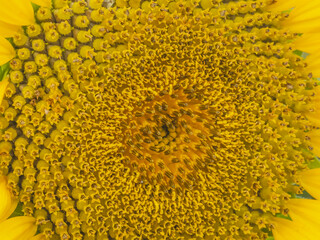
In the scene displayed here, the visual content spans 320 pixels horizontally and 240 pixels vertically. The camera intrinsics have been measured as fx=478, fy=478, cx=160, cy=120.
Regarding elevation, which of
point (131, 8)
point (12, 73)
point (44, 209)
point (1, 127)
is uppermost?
point (131, 8)

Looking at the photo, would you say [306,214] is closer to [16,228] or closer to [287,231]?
[287,231]

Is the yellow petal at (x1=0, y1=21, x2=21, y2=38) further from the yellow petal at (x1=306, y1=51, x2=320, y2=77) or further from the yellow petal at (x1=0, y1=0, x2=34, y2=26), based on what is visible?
the yellow petal at (x1=306, y1=51, x2=320, y2=77)

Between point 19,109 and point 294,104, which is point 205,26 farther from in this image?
point 19,109

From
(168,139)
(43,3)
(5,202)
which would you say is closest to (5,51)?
(43,3)

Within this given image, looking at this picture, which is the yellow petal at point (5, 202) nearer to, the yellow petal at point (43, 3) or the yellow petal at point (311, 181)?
the yellow petal at point (43, 3)

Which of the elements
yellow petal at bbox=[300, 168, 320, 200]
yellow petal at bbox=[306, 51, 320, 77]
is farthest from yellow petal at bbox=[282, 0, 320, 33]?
yellow petal at bbox=[300, 168, 320, 200]

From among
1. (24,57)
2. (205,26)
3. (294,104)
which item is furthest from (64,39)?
(294,104)
